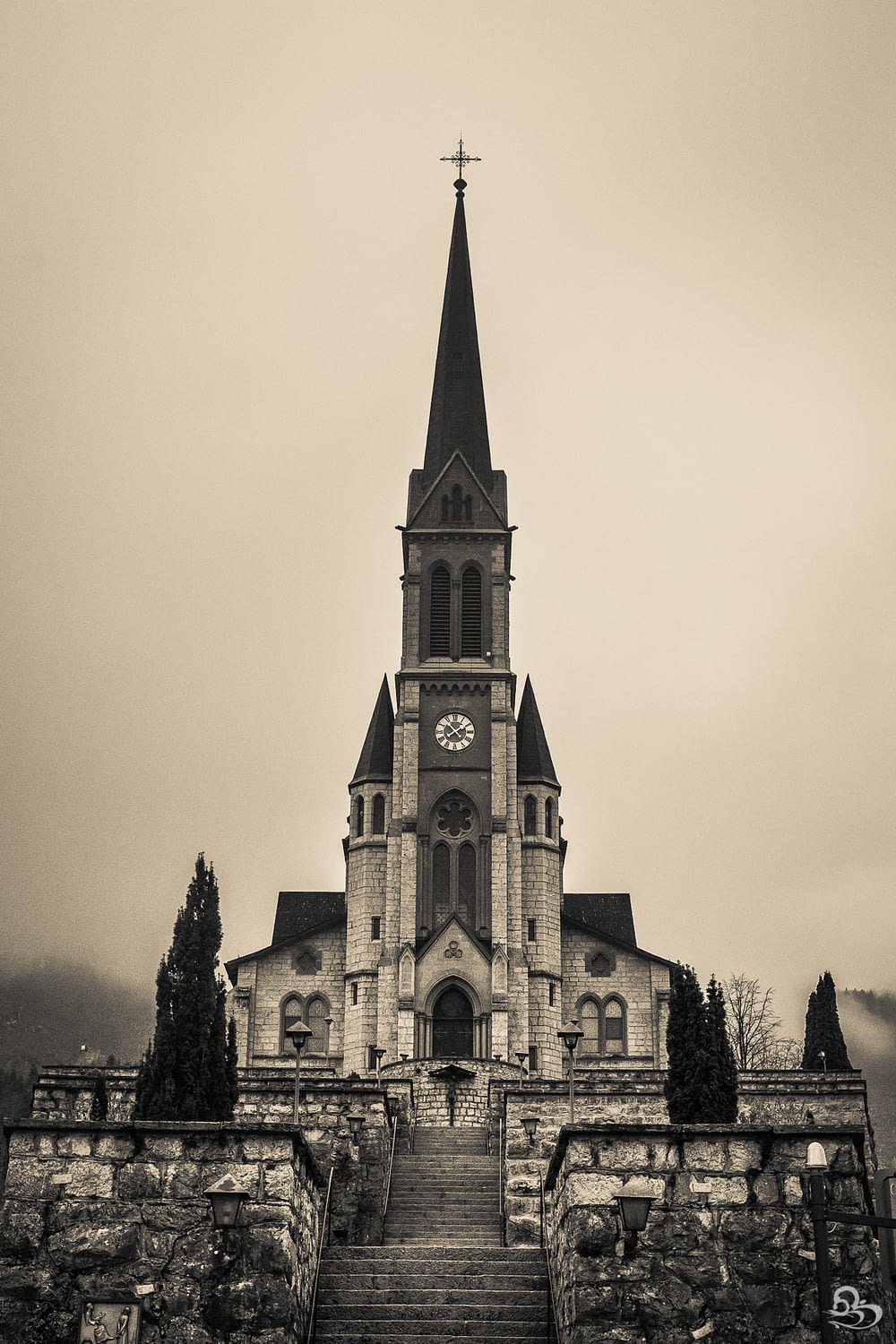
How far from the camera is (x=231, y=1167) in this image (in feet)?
63.7

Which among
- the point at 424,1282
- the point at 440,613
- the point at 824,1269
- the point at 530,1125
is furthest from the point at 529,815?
the point at 824,1269

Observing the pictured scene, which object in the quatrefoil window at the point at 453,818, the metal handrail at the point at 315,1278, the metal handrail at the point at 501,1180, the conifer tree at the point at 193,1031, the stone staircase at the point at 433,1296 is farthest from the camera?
the quatrefoil window at the point at 453,818

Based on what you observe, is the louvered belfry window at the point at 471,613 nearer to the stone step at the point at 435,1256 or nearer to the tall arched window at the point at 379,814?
the tall arched window at the point at 379,814

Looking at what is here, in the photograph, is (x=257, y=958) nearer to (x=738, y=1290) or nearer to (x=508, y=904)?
(x=508, y=904)

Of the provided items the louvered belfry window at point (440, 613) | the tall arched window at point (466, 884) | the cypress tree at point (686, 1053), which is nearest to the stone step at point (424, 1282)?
the cypress tree at point (686, 1053)

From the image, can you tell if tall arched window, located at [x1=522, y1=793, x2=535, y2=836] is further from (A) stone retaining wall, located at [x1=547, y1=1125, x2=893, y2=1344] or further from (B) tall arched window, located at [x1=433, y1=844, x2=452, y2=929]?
(A) stone retaining wall, located at [x1=547, y1=1125, x2=893, y2=1344]

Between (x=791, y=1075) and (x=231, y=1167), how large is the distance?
28.7m

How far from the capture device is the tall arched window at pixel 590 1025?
65062 mm

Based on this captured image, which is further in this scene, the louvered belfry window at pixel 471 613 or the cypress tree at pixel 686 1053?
the louvered belfry window at pixel 471 613

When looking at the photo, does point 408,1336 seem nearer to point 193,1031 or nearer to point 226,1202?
point 226,1202

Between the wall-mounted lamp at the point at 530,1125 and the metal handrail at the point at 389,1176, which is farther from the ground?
the wall-mounted lamp at the point at 530,1125

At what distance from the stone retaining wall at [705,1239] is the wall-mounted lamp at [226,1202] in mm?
3963

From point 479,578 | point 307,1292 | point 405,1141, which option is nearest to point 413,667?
point 479,578

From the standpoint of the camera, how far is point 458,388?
74750mm
